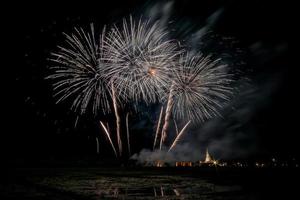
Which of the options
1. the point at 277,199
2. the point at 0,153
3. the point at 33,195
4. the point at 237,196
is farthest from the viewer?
the point at 0,153

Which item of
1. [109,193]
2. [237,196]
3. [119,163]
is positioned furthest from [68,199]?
[119,163]

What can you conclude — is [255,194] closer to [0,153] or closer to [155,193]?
[155,193]

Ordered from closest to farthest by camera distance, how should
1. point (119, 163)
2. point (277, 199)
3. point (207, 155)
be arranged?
point (277, 199) → point (119, 163) → point (207, 155)

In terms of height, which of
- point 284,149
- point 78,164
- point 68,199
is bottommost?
point 68,199

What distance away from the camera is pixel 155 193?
41.1 feet

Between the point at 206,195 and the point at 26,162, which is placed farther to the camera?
the point at 26,162

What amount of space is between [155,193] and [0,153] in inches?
1317

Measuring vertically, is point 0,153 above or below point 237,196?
above

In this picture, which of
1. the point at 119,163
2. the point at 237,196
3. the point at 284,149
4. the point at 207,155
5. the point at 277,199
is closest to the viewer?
the point at 277,199

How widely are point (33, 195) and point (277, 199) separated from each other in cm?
752

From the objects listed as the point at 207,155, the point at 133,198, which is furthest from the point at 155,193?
the point at 207,155

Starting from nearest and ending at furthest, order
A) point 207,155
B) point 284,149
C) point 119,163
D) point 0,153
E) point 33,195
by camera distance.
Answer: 1. point 33,195
2. point 119,163
3. point 0,153
4. point 284,149
5. point 207,155

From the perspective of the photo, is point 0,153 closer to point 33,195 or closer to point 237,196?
point 33,195

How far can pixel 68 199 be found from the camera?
11.4m
